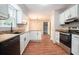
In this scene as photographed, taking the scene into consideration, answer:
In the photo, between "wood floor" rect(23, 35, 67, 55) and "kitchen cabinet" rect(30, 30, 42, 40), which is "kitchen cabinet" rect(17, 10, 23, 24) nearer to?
"wood floor" rect(23, 35, 67, 55)

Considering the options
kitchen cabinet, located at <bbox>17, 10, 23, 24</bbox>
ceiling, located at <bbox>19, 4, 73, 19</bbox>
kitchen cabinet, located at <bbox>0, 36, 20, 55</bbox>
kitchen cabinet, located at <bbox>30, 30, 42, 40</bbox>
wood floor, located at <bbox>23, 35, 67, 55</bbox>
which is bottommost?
wood floor, located at <bbox>23, 35, 67, 55</bbox>

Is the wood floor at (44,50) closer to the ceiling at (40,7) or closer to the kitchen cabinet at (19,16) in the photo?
the kitchen cabinet at (19,16)

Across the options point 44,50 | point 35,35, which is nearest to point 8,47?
point 44,50

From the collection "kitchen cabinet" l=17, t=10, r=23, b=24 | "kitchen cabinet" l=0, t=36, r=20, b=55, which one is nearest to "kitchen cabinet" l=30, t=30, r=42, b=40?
"kitchen cabinet" l=17, t=10, r=23, b=24

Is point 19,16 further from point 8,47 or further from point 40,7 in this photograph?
point 8,47

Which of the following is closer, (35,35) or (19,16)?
(19,16)

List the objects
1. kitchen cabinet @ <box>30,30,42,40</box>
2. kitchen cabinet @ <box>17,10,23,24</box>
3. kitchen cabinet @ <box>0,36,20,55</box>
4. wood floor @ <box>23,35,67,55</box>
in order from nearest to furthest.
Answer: kitchen cabinet @ <box>0,36,20,55</box>, wood floor @ <box>23,35,67,55</box>, kitchen cabinet @ <box>17,10,23,24</box>, kitchen cabinet @ <box>30,30,42,40</box>

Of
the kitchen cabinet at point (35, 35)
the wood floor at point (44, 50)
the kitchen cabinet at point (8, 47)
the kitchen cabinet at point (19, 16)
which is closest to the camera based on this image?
the kitchen cabinet at point (8, 47)

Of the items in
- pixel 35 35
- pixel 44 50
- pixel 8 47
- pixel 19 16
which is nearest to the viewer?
pixel 8 47

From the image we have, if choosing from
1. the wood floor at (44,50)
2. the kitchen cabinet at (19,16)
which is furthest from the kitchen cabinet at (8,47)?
the kitchen cabinet at (19,16)

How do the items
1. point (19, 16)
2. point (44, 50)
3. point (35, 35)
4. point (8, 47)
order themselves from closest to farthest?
point (8, 47) < point (44, 50) < point (19, 16) < point (35, 35)

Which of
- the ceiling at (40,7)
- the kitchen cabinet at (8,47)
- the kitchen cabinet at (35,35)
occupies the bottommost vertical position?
the kitchen cabinet at (35,35)
